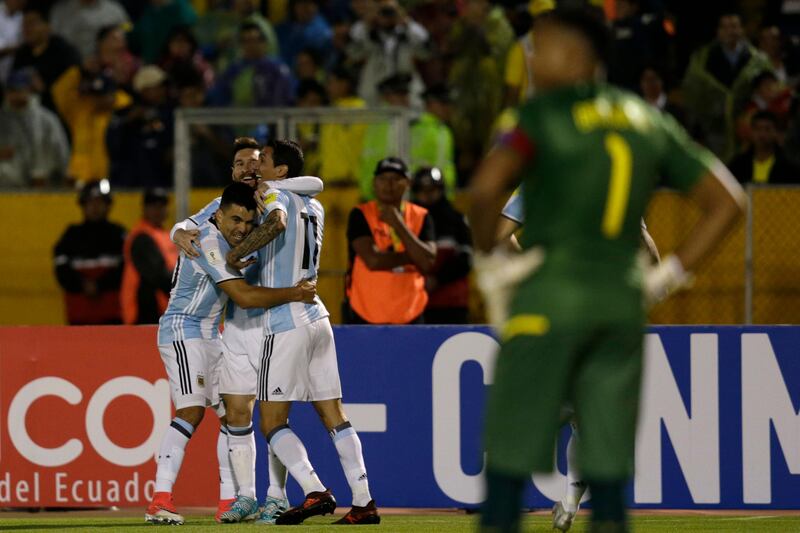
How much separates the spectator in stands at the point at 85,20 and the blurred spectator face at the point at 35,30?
2.20 ft

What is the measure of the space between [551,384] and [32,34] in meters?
14.0

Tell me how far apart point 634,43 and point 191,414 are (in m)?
7.48

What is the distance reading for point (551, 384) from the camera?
5.27 metres

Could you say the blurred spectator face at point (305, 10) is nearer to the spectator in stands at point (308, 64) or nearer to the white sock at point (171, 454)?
the spectator in stands at point (308, 64)

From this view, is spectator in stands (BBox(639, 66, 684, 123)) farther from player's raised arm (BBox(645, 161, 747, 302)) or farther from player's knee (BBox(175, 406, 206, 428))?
player's raised arm (BBox(645, 161, 747, 302))

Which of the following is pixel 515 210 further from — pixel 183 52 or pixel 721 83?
pixel 183 52

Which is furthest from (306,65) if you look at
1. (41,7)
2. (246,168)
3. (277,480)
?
(277,480)

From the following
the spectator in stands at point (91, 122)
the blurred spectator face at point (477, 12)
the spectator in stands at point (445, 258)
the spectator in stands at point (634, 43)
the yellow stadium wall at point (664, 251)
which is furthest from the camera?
the blurred spectator face at point (477, 12)

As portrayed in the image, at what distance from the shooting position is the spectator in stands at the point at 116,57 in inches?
698

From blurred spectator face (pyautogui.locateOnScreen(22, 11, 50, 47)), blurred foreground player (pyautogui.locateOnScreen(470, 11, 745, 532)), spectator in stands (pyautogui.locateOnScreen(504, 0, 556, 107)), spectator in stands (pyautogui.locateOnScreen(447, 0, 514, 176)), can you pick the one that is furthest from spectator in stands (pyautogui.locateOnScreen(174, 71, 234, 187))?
blurred foreground player (pyautogui.locateOnScreen(470, 11, 745, 532))

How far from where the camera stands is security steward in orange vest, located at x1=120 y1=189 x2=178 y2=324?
13719 millimetres

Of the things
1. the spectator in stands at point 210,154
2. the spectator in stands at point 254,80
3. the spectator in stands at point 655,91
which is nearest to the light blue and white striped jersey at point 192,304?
the spectator in stands at point 210,154

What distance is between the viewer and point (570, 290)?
529 cm

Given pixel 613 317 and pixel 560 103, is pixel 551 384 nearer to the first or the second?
pixel 613 317
